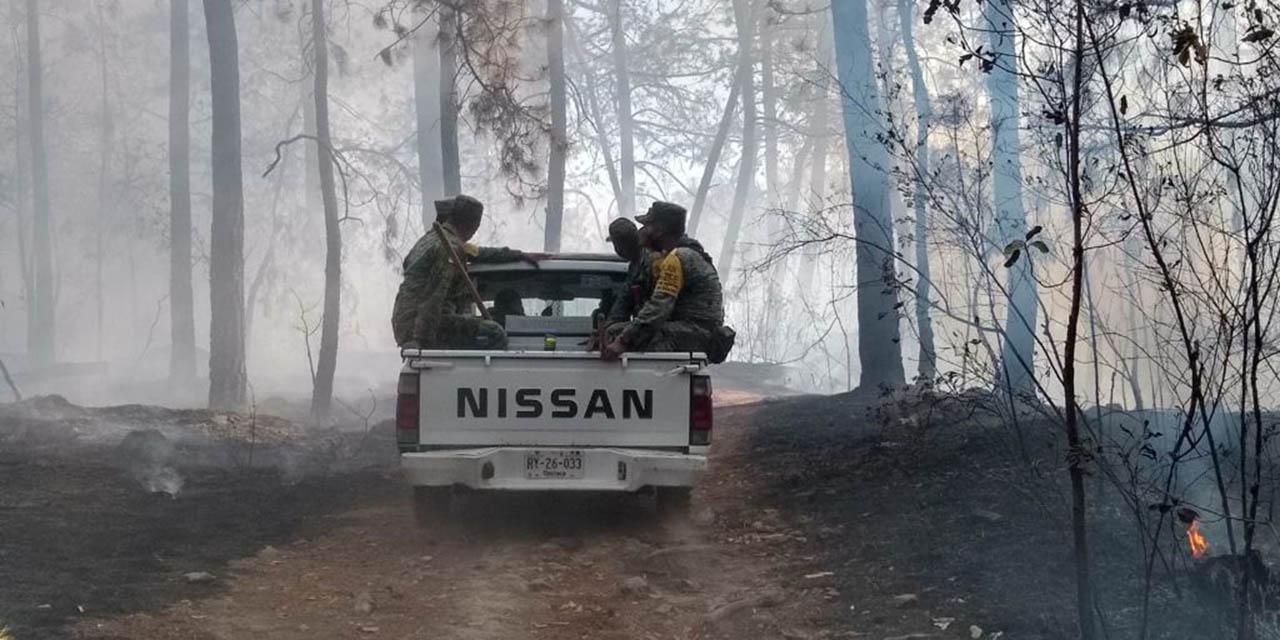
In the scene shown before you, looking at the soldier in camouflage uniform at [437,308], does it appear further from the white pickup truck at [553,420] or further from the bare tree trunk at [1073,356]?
the bare tree trunk at [1073,356]

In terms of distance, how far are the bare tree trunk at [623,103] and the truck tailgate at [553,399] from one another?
82.1 ft

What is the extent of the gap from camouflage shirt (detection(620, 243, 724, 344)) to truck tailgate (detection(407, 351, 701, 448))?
0.49m

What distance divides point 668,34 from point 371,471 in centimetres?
2380

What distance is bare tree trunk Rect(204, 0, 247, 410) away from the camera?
18406 mm

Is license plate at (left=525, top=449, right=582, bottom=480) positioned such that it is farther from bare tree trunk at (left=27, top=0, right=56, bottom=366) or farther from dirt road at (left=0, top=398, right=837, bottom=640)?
bare tree trunk at (left=27, top=0, right=56, bottom=366)

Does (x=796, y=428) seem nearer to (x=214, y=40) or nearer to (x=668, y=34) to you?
(x=214, y=40)

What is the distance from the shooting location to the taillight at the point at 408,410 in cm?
796

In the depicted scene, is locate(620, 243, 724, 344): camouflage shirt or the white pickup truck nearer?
the white pickup truck

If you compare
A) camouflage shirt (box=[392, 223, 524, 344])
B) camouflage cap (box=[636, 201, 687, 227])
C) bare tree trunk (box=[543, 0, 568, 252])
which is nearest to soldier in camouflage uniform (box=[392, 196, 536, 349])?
camouflage shirt (box=[392, 223, 524, 344])

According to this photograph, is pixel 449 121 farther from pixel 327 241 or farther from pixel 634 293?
pixel 634 293

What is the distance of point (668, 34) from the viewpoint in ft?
109

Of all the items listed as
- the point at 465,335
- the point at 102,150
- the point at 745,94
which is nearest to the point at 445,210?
the point at 465,335

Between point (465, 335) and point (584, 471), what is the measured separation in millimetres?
1523

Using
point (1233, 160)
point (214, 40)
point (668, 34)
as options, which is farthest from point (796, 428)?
point (668, 34)
